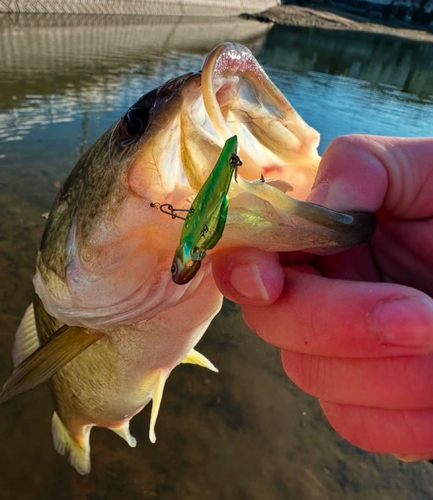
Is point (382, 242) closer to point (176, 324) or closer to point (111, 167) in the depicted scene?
point (176, 324)

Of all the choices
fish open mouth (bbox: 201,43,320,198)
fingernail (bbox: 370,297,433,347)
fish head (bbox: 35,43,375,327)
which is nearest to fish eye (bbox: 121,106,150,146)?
fish head (bbox: 35,43,375,327)

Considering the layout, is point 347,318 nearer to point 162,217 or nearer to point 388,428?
point 388,428

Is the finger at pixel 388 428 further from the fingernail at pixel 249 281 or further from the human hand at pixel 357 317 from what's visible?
the fingernail at pixel 249 281

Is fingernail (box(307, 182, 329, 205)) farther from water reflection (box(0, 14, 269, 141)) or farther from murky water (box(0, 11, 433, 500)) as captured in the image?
water reflection (box(0, 14, 269, 141))

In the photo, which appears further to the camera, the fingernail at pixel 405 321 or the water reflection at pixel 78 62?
the water reflection at pixel 78 62

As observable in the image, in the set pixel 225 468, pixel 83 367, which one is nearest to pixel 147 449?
pixel 225 468

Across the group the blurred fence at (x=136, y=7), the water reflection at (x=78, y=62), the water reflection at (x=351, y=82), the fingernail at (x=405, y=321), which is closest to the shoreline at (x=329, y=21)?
the blurred fence at (x=136, y=7)
